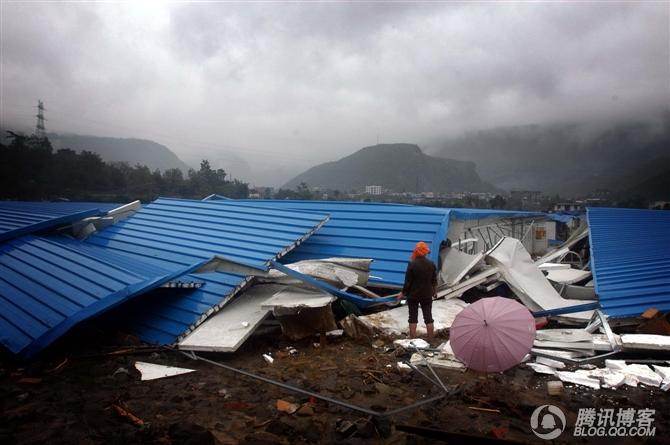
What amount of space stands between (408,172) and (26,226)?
6428 cm

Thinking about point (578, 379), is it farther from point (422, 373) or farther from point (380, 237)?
point (380, 237)

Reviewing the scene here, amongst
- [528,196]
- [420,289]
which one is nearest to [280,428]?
[420,289]

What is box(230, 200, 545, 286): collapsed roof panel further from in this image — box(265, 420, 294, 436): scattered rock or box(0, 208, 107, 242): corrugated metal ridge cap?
box(0, 208, 107, 242): corrugated metal ridge cap

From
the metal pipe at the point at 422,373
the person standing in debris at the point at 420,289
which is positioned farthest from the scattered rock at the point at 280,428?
the person standing in debris at the point at 420,289

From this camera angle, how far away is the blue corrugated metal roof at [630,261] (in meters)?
6.87

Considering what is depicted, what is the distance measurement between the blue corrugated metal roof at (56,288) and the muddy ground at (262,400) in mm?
424

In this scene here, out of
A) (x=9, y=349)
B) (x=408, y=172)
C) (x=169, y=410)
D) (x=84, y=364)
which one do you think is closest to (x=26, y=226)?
(x=9, y=349)

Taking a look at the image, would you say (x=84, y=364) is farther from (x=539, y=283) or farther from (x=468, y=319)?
(x=539, y=283)

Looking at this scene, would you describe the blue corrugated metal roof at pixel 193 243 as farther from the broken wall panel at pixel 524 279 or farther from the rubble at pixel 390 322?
the broken wall panel at pixel 524 279

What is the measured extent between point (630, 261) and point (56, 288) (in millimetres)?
11620

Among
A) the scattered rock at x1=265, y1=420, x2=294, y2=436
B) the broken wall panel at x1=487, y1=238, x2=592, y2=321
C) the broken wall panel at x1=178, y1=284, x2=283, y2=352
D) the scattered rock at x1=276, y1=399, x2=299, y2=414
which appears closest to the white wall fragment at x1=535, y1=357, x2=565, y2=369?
the broken wall panel at x1=487, y1=238, x2=592, y2=321

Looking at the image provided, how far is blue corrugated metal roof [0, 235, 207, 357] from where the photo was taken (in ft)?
17.7

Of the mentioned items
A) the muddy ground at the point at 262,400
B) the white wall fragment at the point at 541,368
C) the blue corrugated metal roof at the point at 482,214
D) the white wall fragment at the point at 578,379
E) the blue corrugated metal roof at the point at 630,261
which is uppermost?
the blue corrugated metal roof at the point at 482,214

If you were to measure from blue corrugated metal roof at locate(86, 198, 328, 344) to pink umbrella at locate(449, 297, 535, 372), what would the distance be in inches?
147
